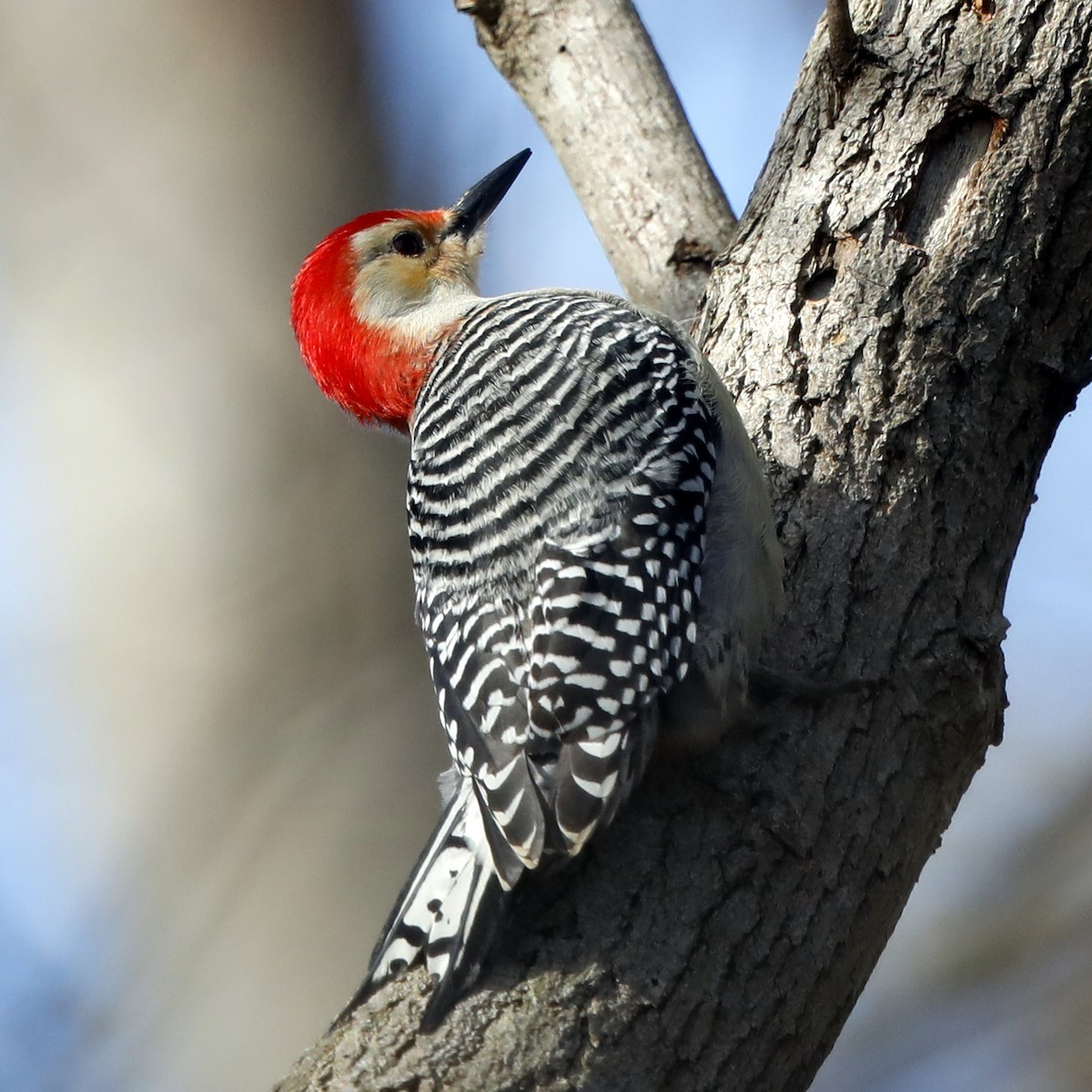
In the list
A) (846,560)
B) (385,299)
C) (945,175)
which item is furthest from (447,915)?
(385,299)

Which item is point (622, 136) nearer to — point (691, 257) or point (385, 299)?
Answer: point (691, 257)

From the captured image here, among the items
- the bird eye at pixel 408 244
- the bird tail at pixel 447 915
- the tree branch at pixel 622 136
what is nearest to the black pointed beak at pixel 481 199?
the bird eye at pixel 408 244

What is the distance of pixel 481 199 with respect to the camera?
521 cm

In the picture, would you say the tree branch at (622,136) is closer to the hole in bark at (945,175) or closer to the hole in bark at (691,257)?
the hole in bark at (691,257)

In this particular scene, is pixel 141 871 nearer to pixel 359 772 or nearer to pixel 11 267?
pixel 359 772

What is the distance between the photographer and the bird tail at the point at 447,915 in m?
2.78

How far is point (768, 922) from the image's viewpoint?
113 inches

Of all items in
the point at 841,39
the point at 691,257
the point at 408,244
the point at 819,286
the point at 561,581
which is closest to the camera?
the point at 561,581

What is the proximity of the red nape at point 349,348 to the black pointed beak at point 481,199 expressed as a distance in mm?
290

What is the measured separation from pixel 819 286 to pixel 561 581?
1.21 meters

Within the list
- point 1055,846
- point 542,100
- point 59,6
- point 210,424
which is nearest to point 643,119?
point 542,100

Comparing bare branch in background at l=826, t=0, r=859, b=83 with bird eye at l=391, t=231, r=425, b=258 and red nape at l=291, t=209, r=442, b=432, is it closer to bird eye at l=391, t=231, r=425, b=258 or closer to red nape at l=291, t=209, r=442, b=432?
red nape at l=291, t=209, r=442, b=432

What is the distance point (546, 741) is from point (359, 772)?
1.99 m

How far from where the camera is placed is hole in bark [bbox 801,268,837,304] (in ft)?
12.0
